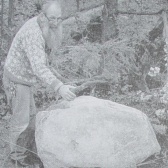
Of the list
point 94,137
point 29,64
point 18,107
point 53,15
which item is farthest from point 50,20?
point 94,137

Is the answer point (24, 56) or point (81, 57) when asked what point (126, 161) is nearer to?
point (24, 56)

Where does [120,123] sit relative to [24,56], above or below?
below

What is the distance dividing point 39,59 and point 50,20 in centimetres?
43

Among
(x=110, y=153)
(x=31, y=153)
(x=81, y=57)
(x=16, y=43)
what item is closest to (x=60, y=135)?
(x=110, y=153)

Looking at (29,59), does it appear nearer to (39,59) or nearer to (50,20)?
(39,59)

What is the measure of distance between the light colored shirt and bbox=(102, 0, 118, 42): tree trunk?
9.48 ft

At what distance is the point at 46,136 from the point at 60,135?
0.54 feet

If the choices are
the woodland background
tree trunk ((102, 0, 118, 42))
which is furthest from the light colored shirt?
tree trunk ((102, 0, 118, 42))

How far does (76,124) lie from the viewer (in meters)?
3.90

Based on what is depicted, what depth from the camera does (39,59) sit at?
384 centimetres

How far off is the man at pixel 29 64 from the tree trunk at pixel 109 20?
9.25 feet

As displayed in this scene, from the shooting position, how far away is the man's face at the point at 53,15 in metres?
3.87

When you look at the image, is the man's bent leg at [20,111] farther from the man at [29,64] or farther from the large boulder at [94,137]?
the large boulder at [94,137]

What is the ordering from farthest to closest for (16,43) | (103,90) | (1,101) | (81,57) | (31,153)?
(103,90) < (1,101) < (81,57) < (31,153) < (16,43)
